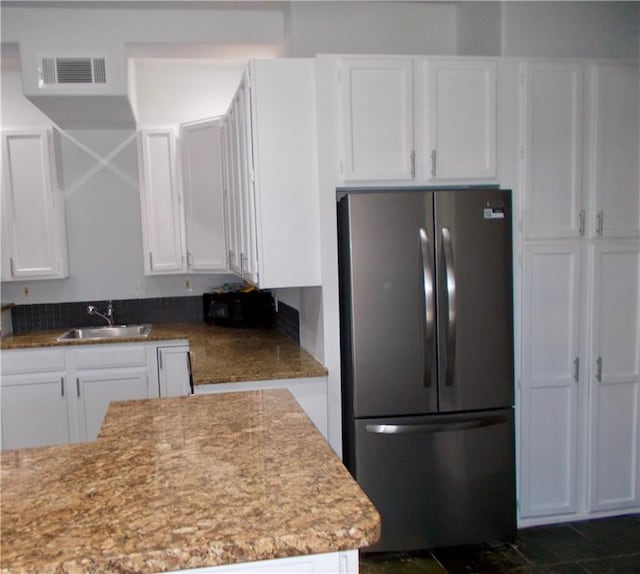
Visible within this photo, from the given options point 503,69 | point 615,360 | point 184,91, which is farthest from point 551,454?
point 184,91

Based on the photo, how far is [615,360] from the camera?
3006mm

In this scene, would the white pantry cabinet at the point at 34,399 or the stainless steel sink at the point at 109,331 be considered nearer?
the white pantry cabinet at the point at 34,399

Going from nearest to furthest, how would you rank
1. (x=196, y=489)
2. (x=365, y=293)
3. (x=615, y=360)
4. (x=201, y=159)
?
1. (x=196, y=489)
2. (x=365, y=293)
3. (x=615, y=360)
4. (x=201, y=159)

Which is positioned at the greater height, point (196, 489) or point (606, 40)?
point (606, 40)

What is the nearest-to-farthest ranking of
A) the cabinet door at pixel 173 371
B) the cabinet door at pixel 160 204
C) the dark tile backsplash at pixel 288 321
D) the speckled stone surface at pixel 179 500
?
the speckled stone surface at pixel 179 500
the dark tile backsplash at pixel 288 321
the cabinet door at pixel 173 371
the cabinet door at pixel 160 204

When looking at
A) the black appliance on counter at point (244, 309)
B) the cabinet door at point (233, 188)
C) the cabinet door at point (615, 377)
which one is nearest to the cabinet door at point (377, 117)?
the cabinet door at point (233, 188)

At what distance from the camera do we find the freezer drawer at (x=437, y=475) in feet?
8.70

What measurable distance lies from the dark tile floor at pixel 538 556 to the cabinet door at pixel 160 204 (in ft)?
8.33

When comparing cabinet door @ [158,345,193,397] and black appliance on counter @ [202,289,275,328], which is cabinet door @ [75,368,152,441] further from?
black appliance on counter @ [202,289,275,328]

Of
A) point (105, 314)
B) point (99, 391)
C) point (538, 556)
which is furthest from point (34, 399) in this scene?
point (538, 556)

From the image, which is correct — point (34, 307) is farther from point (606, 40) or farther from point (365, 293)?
point (606, 40)

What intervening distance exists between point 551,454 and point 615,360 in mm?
589

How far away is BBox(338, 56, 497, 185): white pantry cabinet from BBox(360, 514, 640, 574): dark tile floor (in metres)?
1.76

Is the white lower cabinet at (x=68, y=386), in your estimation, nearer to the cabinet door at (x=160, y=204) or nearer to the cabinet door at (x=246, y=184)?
the cabinet door at (x=160, y=204)
